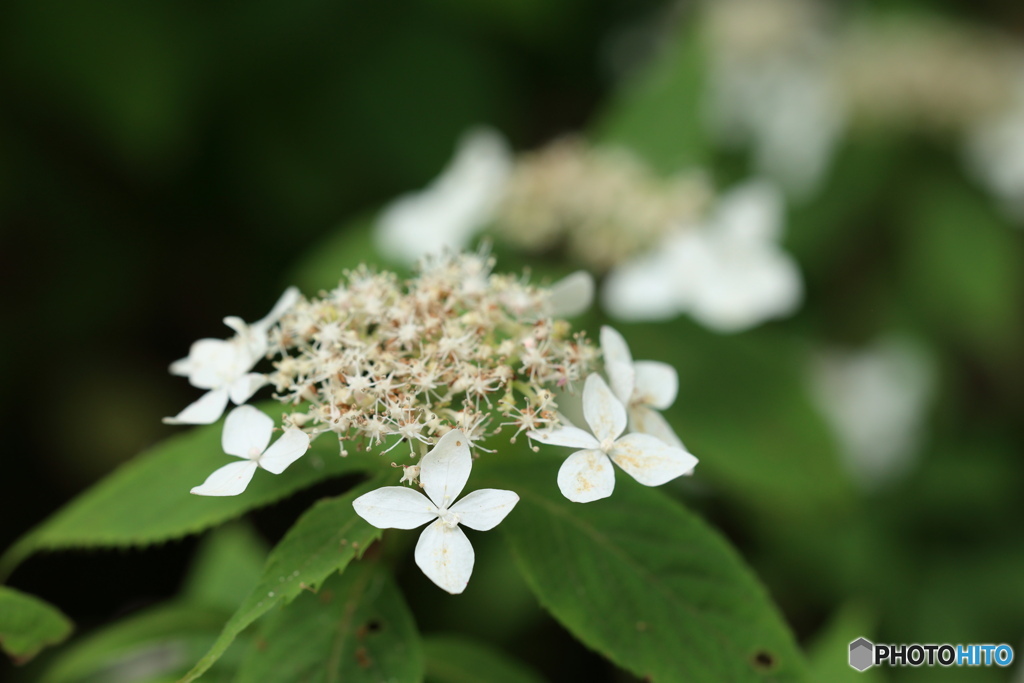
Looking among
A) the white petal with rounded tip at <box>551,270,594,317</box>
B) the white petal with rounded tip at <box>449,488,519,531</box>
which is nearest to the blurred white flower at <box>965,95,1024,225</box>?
the white petal with rounded tip at <box>551,270,594,317</box>

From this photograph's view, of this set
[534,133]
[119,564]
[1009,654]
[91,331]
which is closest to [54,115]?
[91,331]

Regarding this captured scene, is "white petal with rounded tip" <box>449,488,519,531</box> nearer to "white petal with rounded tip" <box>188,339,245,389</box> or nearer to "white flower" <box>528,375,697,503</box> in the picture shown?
"white flower" <box>528,375,697,503</box>

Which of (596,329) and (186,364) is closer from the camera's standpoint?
(186,364)

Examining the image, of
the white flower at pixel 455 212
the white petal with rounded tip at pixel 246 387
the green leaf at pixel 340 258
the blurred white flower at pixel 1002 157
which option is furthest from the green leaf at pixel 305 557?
the blurred white flower at pixel 1002 157

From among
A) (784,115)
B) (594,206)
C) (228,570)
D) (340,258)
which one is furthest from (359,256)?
(784,115)

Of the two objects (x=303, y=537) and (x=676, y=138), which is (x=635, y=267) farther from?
(x=303, y=537)

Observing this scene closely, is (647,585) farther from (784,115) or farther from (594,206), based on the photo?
(784,115)
